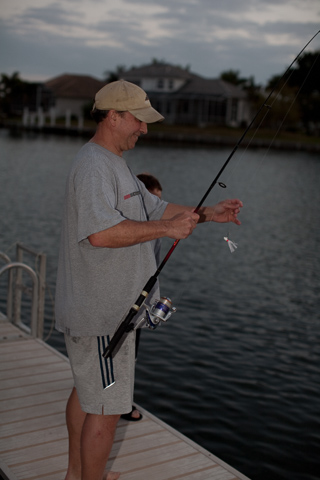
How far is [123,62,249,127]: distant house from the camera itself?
7894cm

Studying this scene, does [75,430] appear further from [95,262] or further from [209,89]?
[209,89]

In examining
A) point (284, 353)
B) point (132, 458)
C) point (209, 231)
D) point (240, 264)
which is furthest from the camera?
point (209, 231)

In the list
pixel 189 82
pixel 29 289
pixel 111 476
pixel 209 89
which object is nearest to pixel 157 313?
pixel 111 476

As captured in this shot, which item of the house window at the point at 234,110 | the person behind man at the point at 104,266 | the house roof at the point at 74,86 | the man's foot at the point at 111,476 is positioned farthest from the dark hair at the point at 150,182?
the house roof at the point at 74,86

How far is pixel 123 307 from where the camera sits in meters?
2.97

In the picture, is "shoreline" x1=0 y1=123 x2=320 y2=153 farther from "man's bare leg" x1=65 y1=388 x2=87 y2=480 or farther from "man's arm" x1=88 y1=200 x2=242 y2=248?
"man's arm" x1=88 y1=200 x2=242 y2=248

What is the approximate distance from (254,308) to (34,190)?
52.9 feet

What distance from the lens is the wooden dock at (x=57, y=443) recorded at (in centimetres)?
385

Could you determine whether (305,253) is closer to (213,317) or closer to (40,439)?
(213,317)

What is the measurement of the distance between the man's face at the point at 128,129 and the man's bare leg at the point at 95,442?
1.30 meters

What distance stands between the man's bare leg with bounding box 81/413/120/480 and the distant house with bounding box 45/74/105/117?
83.2 meters

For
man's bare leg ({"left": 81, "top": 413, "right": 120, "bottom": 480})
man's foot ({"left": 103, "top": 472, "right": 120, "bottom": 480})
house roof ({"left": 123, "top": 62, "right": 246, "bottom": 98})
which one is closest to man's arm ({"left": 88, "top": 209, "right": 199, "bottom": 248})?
man's bare leg ({"left": 81, "top": 413, "right": 120, "bottom": 480})

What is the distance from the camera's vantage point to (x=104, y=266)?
2914 millimetres

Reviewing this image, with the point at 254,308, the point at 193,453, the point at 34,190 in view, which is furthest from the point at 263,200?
the point at 193,453
